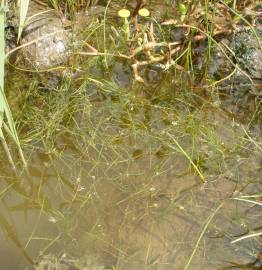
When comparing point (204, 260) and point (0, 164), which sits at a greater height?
point (0, 164)

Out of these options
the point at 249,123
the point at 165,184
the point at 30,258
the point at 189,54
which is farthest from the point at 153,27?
the point at 30,258

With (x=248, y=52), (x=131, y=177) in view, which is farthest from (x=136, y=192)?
(x=248, y=52)

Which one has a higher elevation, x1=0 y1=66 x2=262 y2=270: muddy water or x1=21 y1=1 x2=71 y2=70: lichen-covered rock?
x1=21 y1=1 x2=71 y2=70: lichen-covered rock

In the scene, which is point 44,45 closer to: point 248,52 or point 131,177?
point 131,177

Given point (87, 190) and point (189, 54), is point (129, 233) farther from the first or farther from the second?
point (189, 54)

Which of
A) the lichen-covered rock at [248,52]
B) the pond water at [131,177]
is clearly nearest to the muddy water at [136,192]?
the pond water at [131,177]

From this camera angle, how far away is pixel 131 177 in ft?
7.68

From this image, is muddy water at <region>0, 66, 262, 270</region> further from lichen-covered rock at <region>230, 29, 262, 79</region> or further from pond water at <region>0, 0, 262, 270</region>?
lichen-covered rock at <region>230, 29, 262, 79</region>

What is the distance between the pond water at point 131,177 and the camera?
2.07m

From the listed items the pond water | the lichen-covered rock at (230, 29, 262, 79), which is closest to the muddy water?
the pond water

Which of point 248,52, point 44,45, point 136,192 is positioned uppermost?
point 44,45

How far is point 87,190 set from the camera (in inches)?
90.2

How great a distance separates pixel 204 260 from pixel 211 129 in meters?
0.77

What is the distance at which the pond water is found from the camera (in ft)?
6.79
